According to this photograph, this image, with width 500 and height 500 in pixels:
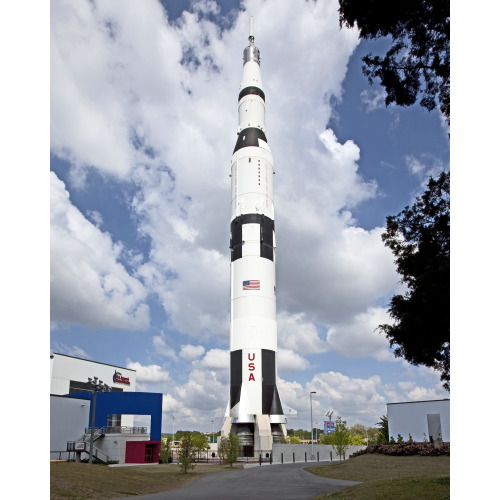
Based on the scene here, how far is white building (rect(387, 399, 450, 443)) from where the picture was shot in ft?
146

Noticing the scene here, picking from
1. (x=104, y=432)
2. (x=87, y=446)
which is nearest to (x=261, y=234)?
(x=104, y=432)

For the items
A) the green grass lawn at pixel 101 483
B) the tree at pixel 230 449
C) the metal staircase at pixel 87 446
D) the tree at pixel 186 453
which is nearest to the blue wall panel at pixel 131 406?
the metal staircase at pixel 87 446

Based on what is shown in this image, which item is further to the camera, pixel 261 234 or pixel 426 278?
pixel 261 234

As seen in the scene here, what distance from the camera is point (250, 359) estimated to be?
4541 centimetres

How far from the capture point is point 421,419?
46312 millimetres

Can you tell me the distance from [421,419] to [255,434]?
16308 millimetres

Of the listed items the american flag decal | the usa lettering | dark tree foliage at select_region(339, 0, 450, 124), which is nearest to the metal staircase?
the usa lettering

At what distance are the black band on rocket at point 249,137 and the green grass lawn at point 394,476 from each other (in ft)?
110

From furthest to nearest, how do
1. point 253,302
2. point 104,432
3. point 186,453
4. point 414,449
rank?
point 253,302, point 104,432, point 186,453, point 414,449

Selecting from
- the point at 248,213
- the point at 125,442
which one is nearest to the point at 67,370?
the point at 125,442

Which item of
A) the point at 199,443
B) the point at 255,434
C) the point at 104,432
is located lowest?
the point at 255,434

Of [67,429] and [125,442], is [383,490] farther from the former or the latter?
[67,429]

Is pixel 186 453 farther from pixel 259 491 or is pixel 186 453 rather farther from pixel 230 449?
pixel 259 491
